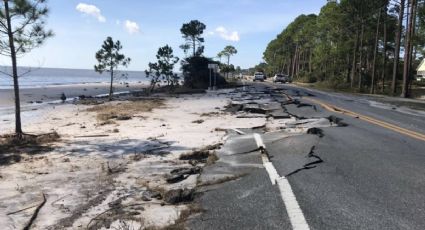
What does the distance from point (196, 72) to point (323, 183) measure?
5063 cm

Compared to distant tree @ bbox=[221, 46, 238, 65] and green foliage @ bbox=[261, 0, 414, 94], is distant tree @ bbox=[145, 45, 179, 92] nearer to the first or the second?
green foliage @ bbox=[261, 0, 414, 94]

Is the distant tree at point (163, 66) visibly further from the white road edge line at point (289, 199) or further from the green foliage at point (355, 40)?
the white road edge line at point (289, 199)

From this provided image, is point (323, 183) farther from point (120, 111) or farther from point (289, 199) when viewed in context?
point (120, 111)

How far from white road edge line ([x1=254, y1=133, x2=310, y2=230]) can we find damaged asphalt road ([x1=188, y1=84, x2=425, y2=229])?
2.5 inches

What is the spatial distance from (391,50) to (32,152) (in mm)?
51219

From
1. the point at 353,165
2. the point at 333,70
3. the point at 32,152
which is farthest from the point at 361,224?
the point at 333,70

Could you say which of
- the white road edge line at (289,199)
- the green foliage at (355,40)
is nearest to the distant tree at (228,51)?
the green foliage at (355,40)

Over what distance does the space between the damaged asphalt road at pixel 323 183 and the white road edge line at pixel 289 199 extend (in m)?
0.06

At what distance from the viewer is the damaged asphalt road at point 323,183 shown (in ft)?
17.5

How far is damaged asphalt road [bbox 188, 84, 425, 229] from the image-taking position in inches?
210

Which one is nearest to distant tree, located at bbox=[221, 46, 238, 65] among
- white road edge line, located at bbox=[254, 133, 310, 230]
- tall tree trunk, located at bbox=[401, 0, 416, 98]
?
tall tree trunk, located at bbox=[401, 0, 416, 98]

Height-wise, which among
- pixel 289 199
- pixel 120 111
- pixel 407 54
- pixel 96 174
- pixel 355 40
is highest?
pixel 355 40

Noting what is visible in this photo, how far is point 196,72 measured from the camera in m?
57.1

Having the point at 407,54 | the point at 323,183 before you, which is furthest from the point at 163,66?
the point at 323,183
